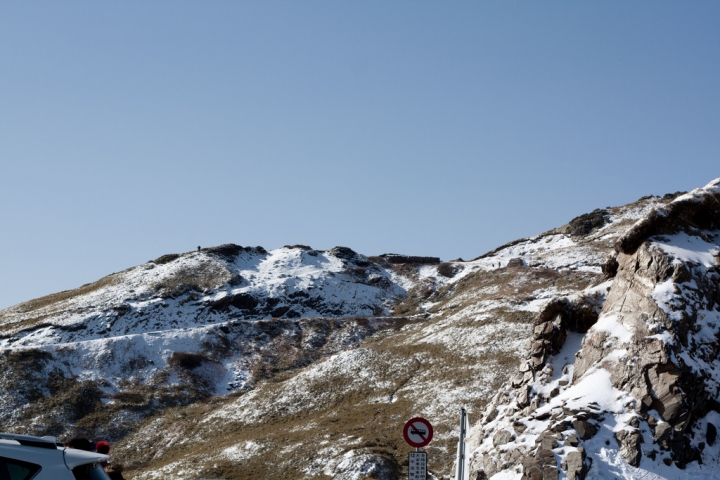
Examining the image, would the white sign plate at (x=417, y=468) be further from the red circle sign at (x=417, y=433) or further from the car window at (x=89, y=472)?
the car window at (x=89, y=472)

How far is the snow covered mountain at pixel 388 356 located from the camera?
1783 cm

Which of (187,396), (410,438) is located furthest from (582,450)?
(187,396)

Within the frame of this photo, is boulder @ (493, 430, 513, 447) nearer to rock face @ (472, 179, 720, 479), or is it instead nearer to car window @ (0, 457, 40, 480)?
rock face @ (472, 179, 720, 479)

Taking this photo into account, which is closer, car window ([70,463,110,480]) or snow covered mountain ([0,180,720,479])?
car window ([70,463,110,480])

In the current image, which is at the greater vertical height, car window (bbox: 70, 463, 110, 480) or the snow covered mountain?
car window (bbox: 70, 463, 110, 480)

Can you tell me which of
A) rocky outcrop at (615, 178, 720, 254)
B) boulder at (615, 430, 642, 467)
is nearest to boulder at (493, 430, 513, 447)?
boulder at (615, 430, 642, 467)

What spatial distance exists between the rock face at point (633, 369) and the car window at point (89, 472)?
1183cm

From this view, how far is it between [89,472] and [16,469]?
2.68 ft

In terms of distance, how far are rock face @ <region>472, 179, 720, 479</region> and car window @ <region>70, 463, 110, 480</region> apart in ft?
38.8

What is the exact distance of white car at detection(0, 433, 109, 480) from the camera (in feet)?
21.4

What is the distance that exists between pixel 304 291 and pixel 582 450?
291 feet

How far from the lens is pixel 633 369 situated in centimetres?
1811

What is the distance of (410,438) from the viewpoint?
15359mm

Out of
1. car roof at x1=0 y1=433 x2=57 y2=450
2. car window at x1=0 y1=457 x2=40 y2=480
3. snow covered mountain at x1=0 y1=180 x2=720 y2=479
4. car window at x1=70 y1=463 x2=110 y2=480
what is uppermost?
car roof at x1=0 y1=433 x2=57 y2=450
